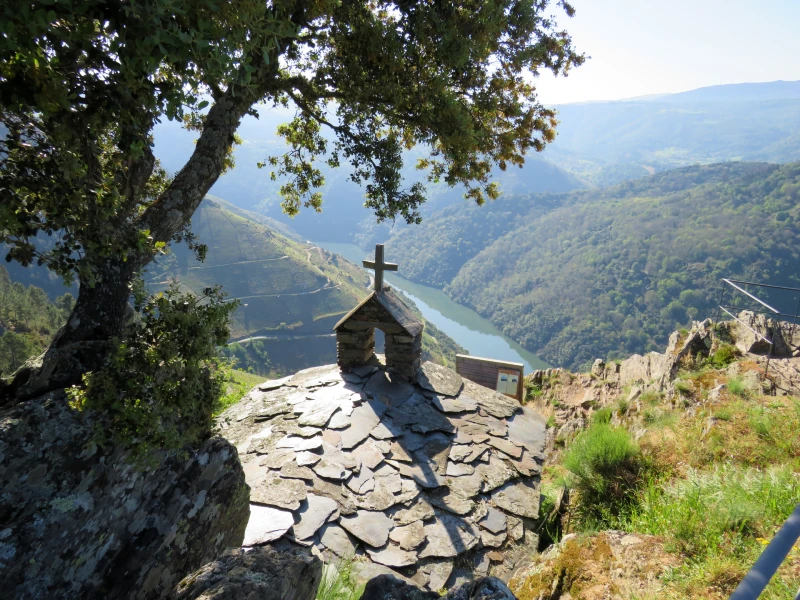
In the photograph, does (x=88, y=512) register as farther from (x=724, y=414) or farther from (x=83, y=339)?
(x=724, y=414)

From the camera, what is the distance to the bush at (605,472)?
15.9 ft

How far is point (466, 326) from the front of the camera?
401ft

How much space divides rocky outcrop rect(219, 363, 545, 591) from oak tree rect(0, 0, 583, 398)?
171 centimetres

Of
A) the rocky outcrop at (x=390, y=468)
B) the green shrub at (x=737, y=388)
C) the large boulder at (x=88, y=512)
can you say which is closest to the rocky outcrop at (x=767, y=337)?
the green shrub at (x=737, y=388)

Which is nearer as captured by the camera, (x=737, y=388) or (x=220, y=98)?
(x=220, y=98)

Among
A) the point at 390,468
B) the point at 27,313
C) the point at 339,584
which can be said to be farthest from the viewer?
the point at 27,313

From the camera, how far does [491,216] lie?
17888 centimetres

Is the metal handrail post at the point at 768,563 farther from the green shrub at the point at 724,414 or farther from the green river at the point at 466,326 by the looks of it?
the green river at the point at 466,326

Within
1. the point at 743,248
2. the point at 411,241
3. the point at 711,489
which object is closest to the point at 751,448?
the point at 711,489

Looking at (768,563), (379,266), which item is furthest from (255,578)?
(379,266)

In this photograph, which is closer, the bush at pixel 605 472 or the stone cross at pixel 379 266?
the bush at pixel 605 472

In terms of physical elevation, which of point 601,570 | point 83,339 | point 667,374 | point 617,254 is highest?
point 83,339

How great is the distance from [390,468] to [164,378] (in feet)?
13.7

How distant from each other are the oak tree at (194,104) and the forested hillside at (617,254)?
287ft
